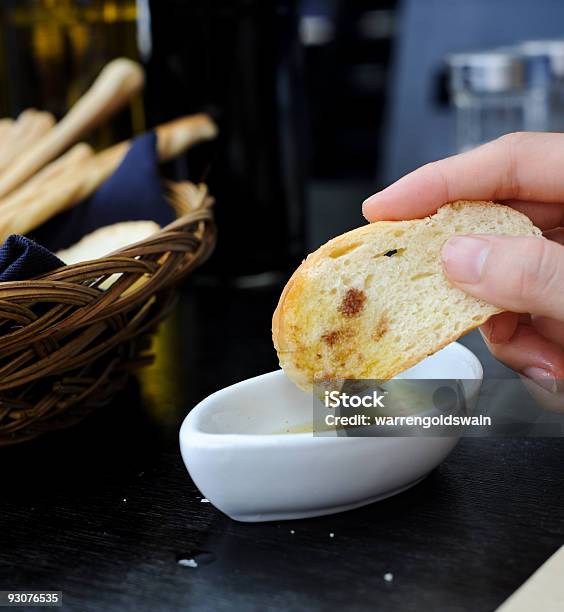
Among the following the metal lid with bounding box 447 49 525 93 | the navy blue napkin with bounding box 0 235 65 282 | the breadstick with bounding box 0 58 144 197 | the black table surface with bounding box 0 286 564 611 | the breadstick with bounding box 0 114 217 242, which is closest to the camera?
the black table surface with bounding box 0 286 564 611

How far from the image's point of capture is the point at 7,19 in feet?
3.79

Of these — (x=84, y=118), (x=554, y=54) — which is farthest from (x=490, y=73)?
(x=84, y=118)

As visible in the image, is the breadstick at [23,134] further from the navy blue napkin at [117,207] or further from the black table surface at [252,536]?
the black table surface at [252,536]

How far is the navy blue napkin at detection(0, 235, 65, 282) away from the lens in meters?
0.57

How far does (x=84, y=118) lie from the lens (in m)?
0.91

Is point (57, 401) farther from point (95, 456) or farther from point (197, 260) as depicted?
point (197, 260)

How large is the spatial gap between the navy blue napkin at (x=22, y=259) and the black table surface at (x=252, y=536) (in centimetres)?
15

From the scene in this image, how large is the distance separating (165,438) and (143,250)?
15 cm

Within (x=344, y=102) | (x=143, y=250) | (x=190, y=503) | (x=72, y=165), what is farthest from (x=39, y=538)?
(x=344, y=102)

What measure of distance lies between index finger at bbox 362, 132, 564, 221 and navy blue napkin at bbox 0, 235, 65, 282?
0.73 feet

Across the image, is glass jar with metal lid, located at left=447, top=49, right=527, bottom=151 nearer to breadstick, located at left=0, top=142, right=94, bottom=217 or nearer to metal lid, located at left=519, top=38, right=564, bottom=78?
metal lid, located at left=519, top=38, right=564, bottom=78

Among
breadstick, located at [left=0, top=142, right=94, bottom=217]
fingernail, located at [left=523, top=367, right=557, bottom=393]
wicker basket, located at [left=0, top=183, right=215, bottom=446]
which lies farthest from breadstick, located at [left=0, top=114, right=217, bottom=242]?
fingernail, located at [left=523, top=367, right=557, bottom=393]

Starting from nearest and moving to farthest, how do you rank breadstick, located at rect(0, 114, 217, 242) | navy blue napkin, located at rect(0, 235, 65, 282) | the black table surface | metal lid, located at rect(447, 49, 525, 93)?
the black table surface < navy blue napkin, located at rect(0, 235, 65, 282) < breadstick, located at rect(0, 114, 217, 242) < metal lid, located at rect(447, 49, 525, 93)

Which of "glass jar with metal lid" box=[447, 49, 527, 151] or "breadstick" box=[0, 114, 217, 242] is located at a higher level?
"breadstick" box=[0, 114, 217, 242]
